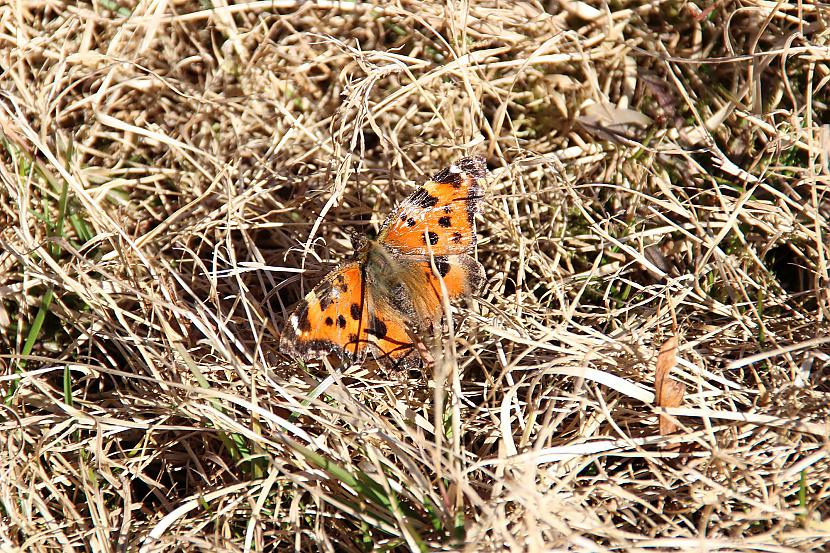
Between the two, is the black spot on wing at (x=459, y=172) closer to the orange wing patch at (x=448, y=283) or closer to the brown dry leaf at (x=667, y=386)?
the orange wing patch at (x=448, y=283)

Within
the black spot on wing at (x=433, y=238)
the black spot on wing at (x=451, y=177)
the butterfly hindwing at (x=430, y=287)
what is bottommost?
the butterfly hindwing at (x=430, y=287)

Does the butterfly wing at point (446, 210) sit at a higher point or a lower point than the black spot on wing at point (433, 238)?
higher

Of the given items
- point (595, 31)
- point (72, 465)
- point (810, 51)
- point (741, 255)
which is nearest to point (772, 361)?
point (741, 255)

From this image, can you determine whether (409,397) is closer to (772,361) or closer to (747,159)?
(772,361)

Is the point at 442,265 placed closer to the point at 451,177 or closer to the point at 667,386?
the point at 451,177

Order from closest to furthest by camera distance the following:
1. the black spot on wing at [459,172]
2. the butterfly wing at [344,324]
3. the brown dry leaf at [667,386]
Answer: the brown dry leaf at [667,386] < the butterfly wing at [344,324] < the black spot on wing at [459,172]


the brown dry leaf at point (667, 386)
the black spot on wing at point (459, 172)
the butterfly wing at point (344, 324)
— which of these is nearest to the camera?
the brown dry leaf at point (667, 386)

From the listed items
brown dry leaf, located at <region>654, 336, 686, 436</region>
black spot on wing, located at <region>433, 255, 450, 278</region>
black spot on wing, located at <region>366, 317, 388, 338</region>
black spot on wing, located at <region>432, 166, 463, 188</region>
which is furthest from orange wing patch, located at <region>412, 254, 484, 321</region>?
brown dry leaf, located at <region>654, 336, 686, 436</region>

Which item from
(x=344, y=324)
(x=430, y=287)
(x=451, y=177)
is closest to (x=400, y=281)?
(x=430, y=287)

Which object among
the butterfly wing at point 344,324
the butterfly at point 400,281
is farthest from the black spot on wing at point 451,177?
the butterfly wing at point 344,324
